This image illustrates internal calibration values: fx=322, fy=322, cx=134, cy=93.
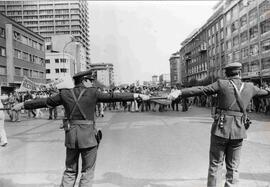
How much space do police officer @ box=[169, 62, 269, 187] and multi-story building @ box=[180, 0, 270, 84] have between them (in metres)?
29.6

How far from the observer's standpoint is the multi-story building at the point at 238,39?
140 feet

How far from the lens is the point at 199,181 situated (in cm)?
523

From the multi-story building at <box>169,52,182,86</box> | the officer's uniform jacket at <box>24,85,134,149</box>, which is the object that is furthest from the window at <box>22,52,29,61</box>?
the multi-story building at <box>169,52,182,86</box>

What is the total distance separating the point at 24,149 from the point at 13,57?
140 ft

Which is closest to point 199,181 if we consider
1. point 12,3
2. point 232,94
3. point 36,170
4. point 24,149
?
point 232,94

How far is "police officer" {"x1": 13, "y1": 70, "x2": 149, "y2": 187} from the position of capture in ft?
13.9

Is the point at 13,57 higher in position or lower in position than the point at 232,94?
higher

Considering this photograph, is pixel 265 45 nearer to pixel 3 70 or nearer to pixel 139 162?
pixel 3 70

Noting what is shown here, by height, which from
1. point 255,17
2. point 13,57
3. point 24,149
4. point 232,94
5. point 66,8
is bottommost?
point 24,149

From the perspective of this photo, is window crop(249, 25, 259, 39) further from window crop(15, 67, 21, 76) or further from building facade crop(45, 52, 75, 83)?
building facade crop(45, 52, 75, 83)

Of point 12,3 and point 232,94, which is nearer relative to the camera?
point 232,94

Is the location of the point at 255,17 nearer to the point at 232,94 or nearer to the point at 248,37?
the point at 248,37

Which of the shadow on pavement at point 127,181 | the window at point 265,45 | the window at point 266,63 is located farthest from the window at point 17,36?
the shadow on pavement at point 127,181

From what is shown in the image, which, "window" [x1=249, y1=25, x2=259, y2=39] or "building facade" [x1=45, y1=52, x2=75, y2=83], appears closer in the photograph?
"window" [x1=249, y1=25, x2=259, y2=39]
